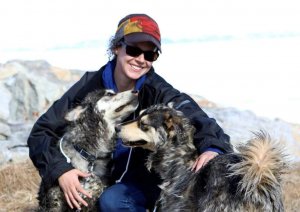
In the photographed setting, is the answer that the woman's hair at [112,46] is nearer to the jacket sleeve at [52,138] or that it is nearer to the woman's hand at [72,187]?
the jacket sleeve at [52,138]

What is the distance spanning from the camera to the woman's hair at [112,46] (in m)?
5.37

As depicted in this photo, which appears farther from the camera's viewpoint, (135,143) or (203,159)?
(135,143)

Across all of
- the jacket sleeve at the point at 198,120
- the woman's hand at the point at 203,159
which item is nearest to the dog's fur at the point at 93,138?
the jacket sleeve at the point at 198,120

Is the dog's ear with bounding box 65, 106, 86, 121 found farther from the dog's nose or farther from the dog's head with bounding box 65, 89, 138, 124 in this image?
the dog's nose

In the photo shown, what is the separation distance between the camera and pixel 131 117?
5.51 m

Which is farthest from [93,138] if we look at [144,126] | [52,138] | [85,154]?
[144,126]

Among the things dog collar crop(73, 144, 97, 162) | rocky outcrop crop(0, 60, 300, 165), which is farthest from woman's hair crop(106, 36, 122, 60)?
rocky outcrop crop(0, 60, 300, 165)

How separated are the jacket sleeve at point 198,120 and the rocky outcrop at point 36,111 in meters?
3.79

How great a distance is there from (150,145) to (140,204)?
0.61 m

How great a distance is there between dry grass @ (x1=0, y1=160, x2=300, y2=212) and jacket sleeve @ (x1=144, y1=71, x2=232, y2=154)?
217cm

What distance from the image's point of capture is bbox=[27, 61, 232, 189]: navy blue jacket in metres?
5.07

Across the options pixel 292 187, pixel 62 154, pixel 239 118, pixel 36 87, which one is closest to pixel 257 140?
pixel 62 154

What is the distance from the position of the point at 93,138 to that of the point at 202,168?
1.25m

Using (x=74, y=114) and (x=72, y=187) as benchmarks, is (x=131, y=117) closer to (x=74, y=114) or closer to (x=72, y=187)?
(x=74, y=114)
